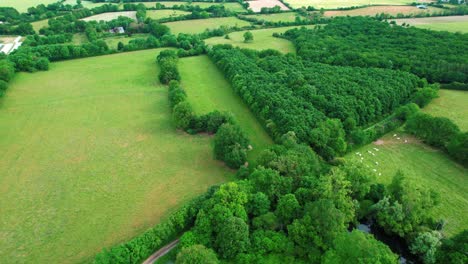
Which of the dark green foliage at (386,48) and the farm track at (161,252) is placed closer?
the farm track at (161,252)

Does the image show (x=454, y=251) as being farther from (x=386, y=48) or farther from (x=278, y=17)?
(x=278, y=17)

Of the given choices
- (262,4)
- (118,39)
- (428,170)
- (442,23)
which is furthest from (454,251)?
(262,4)

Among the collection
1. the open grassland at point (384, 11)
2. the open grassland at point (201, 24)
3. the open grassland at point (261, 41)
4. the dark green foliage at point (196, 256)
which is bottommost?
the dark green foliage at point (196, 256)

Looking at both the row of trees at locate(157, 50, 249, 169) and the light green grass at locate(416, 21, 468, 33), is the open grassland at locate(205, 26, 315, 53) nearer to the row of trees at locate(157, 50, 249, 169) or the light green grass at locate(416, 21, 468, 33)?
the row of trees at locate(157, 50, 249, 169)

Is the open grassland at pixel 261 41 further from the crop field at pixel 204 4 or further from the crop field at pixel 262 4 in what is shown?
the crop field at pixel 204 4

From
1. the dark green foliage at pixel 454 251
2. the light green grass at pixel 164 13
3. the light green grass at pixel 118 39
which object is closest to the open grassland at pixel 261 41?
the light green grass at pixel 118 39

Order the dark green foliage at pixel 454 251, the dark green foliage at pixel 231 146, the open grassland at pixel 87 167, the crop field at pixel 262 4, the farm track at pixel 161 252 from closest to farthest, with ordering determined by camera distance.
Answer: the dark green foliage at pixel 454 251
the farm track at pixel 161 252
the open grassland at pixel 87 167
the dark green foliage at pixel 231 146
the crop field at pixel 262 4

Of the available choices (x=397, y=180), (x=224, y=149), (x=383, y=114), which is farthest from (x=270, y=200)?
Answer: (x=383, y=114)
